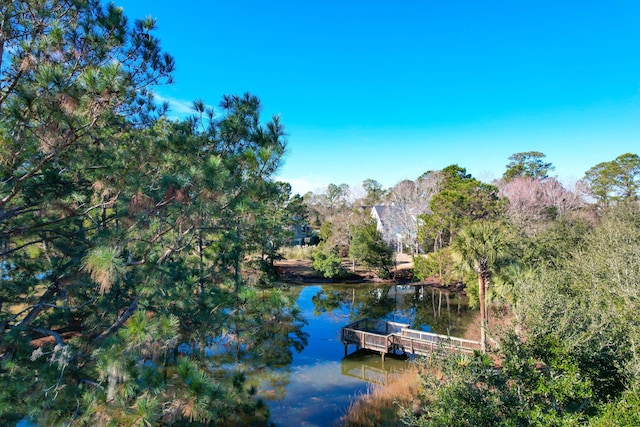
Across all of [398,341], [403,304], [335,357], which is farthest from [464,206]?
[335,357]

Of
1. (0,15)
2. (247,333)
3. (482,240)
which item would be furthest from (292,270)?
(0,15)

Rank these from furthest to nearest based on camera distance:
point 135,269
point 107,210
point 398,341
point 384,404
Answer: point 398,341
point 384,404
point 107,210
point 135,269

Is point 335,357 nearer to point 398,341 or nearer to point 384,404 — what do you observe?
point 398,341

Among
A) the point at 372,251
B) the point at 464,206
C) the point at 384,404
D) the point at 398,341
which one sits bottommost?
the point at 384,404

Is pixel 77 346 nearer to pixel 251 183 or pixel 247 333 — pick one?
pixel 247 333

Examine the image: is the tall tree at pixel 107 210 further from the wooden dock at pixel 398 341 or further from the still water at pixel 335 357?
the wooden dock at pixel 398 341

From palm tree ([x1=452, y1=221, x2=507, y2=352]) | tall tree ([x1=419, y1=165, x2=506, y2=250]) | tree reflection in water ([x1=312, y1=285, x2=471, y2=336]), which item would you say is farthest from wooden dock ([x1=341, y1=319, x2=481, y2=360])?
tall tree ([x1=419, y1=165, x2=506, y2=250])

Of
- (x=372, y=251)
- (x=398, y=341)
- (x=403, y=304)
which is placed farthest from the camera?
(x=372, y=251)
